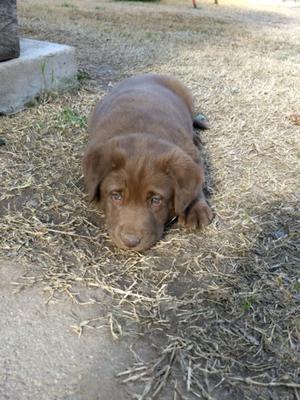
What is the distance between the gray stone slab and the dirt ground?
1.78 feet

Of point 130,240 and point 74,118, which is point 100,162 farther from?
point 74,118

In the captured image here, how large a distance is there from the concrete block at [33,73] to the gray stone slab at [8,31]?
79 millimetres

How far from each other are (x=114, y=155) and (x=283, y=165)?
1841 millimetres

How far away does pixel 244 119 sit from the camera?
5.35 metres

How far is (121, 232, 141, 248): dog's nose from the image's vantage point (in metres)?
3.05

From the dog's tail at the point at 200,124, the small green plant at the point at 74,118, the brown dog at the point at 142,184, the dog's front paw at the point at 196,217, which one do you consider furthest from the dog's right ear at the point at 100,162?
the dog's tail at the point at 200,124

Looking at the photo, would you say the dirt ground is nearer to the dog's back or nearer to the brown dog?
the brown dog

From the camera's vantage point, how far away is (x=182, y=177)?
3.22 metres

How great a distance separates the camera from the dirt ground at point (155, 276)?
2301 millimetres

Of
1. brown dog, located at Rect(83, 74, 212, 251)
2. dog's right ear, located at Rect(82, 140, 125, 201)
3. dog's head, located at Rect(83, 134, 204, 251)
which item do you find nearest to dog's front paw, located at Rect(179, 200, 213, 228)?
brown dog, located at Rect(83, 74, 212, 251)

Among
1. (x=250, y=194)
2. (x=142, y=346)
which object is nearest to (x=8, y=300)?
(x=142, y=346)

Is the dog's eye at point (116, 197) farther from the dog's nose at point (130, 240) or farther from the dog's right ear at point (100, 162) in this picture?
the dog's nose at point (130, 240)

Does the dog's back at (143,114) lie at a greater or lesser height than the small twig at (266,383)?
greater

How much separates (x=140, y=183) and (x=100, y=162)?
0.93 feet
